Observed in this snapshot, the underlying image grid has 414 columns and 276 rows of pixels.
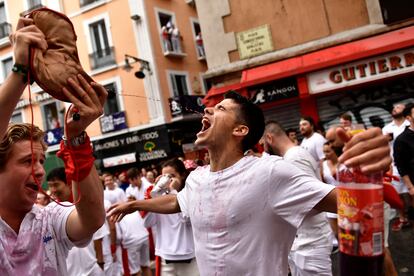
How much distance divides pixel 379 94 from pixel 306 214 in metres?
8.35

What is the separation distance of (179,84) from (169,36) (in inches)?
89.2

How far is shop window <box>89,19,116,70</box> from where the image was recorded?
1920cm

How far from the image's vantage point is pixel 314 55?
9.76 m

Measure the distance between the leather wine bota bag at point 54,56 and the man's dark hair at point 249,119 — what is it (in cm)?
122

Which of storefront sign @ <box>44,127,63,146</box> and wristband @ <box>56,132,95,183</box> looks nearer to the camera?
wristband @ <box>56,132,95,183</box>

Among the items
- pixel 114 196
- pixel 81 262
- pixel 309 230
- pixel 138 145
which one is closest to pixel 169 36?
pixel 138 145

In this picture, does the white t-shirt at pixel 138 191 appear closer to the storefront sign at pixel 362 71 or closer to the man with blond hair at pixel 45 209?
the storefront sign at pixel 362 71

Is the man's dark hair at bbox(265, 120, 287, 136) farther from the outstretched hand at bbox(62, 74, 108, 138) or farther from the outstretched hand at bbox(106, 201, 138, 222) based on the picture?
the outstretched hand at bbox(62, 74, 108, 138)

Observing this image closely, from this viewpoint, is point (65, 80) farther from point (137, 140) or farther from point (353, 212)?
point (137, 140)

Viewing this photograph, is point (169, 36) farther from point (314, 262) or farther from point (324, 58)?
point (314, 262)

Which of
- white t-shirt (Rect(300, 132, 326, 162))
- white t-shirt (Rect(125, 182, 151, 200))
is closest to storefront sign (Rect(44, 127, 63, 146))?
white t-shirt (Rect(125, 182, 151, 200))

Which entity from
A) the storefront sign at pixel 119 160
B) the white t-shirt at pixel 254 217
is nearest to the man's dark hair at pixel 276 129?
the white t-shirt at pixel 254 217

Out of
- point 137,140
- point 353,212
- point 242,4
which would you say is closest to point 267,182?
point 353,212

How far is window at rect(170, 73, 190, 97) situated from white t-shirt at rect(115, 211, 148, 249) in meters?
12.9
